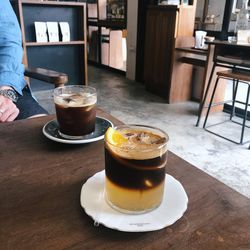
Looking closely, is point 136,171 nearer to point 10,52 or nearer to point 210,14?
point 10,52

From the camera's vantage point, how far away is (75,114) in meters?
0.75

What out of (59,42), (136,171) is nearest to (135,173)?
(136,171)

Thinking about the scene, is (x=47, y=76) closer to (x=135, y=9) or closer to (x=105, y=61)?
(x=135, y=9)

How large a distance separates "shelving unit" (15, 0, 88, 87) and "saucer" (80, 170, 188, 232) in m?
2.74

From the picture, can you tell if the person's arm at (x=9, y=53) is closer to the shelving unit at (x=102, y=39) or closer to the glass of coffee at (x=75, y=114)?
the glass of coffee at (x=75, y=114)

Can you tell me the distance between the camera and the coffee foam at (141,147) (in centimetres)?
48

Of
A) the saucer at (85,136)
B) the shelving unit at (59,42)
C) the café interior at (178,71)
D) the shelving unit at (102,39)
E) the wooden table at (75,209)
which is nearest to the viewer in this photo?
the wooden table at (75,209)

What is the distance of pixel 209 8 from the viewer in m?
3.73

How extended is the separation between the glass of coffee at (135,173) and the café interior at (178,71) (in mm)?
1520

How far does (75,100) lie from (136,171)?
1.17ft

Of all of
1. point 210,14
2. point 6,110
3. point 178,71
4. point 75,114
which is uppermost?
point 210,14

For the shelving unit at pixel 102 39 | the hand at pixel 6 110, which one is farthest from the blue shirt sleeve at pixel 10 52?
the shelving unit at pixel 102 39

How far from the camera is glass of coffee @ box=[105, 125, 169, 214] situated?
0.49 m


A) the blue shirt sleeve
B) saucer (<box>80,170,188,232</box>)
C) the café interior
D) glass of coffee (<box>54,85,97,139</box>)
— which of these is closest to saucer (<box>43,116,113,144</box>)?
glass of coffee (<box>54,85,97,139</box>)
